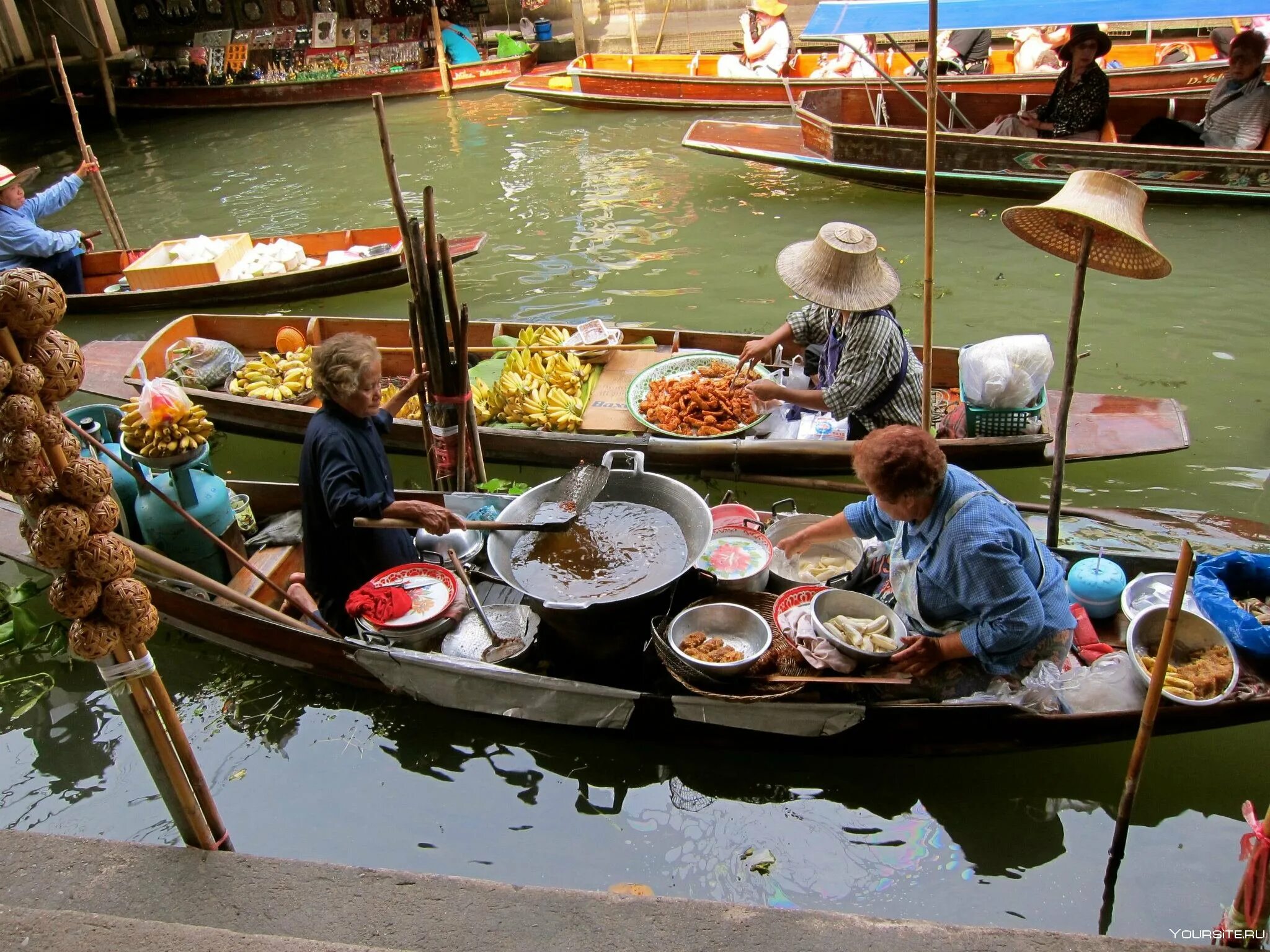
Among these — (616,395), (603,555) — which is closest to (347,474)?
(603,555)

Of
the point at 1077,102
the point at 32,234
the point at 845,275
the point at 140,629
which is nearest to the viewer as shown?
the point at 140,629

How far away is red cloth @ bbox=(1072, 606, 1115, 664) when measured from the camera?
3.77m

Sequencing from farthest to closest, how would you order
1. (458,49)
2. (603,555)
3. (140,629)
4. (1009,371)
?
(458,49) → (1009,371) → (603,555) → (140,629)

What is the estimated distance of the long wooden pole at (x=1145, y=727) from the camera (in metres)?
2.55

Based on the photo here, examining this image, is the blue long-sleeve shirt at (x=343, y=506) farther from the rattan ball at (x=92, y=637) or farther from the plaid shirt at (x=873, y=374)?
the plaid shirt at (x=873, y=374)

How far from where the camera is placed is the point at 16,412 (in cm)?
216

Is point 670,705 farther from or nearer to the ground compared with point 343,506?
nearer to the ground

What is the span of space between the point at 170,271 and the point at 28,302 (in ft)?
24.9

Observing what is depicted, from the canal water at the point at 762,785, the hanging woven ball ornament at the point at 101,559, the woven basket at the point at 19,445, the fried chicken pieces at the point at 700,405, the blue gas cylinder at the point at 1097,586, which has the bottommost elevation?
the canal water at the point at 762,785

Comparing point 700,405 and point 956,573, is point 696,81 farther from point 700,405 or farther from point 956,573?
point 956,573

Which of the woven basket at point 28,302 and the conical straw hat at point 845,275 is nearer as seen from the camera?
the woven basket at point 28,302

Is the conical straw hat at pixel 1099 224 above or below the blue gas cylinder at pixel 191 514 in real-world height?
above

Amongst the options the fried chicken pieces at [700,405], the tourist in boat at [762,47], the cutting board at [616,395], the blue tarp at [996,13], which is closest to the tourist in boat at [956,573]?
the fried chicken pieces at [700,405]

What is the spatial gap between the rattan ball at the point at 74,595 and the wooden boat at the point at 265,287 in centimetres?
664
